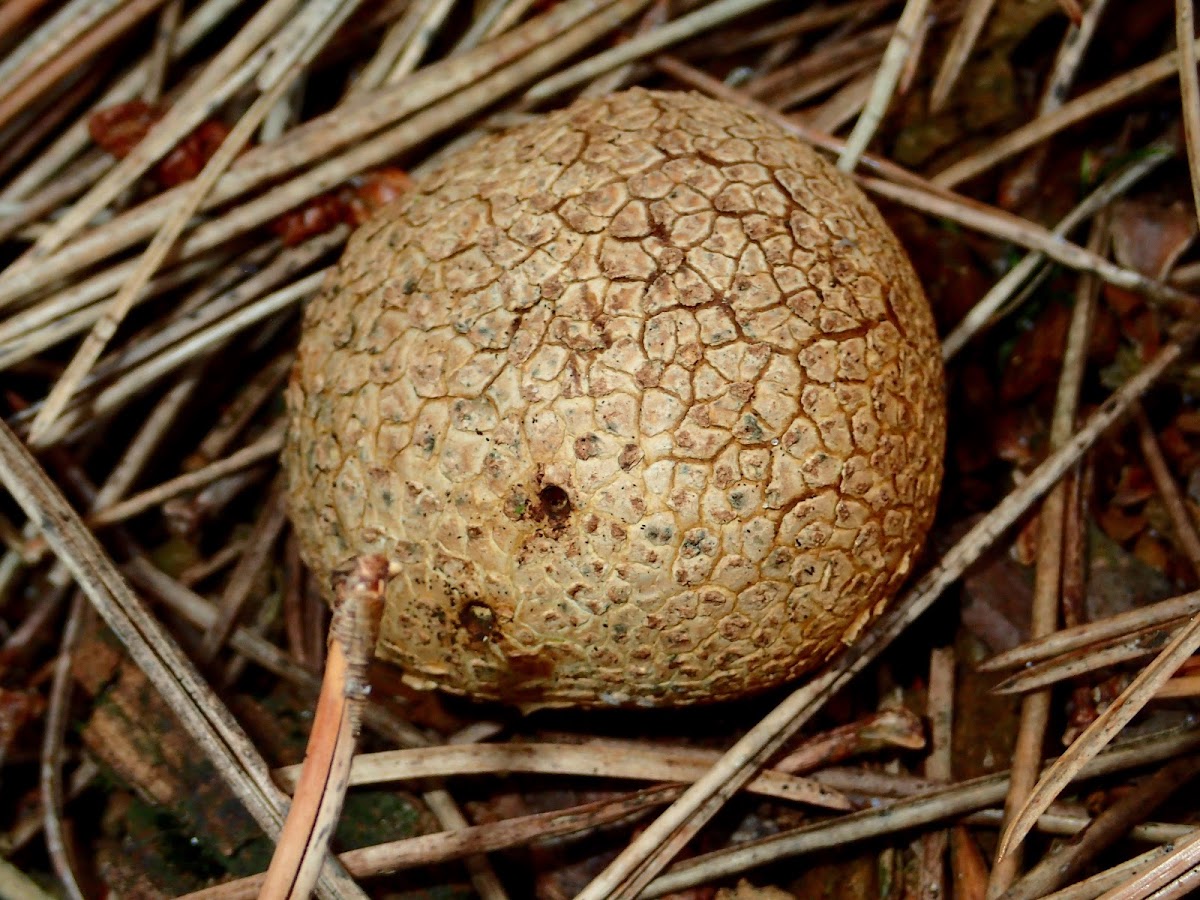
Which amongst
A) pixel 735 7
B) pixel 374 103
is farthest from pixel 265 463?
pixel 735 7

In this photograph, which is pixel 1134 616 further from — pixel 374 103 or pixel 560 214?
pixel 374 103

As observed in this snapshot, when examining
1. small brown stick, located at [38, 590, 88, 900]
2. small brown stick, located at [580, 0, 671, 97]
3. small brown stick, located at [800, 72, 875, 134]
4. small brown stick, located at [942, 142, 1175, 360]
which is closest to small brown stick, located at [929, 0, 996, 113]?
small brown stick, located at [800, 72, 875, 134]

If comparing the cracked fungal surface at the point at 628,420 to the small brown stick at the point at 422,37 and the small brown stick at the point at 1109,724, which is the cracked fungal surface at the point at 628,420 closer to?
the small brown stick at the point at 1109,724

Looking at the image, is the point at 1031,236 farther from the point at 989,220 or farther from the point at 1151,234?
the point at 1151,234

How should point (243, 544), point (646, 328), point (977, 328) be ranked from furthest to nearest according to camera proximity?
point (243, 544)
point (977, 328)
point (646, 328)

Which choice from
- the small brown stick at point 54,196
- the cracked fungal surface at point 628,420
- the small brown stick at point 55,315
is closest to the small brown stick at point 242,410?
the small brown stick at point 55,315

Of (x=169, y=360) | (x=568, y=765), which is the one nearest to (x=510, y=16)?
Result: (x=169, y=360)
